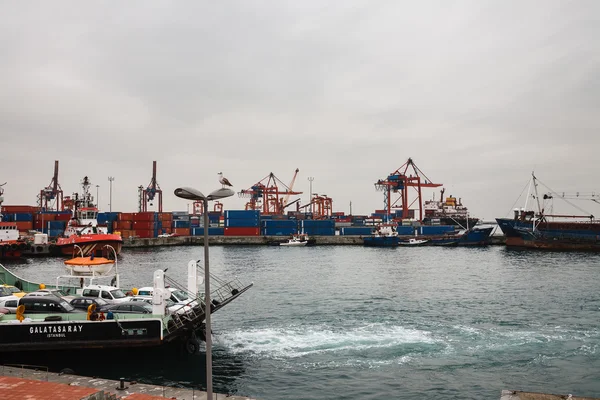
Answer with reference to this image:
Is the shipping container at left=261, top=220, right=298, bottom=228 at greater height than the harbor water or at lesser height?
greater

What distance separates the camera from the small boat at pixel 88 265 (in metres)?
29.2

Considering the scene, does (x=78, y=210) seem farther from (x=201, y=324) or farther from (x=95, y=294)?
(x=201, y=324)

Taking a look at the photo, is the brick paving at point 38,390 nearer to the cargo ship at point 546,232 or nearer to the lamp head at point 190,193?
the lamp head at point 190,193

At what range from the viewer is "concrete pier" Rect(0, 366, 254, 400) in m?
13.3

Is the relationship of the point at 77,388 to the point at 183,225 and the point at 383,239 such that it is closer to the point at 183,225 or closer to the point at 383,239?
the point at 383,239

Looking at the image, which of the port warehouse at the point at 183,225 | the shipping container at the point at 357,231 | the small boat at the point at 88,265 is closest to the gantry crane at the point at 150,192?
the port warehouse at the point at 183,225

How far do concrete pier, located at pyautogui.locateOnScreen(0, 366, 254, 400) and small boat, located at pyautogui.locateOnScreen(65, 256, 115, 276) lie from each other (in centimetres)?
1319

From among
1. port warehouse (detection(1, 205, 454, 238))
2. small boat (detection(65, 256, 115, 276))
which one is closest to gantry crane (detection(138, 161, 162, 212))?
port warehouse (detection(1, 205, 454, 238))

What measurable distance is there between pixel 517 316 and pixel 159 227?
124 m

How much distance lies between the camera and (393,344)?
2566cm

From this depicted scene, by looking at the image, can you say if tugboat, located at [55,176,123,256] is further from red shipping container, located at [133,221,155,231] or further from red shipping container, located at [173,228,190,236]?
red shipping container, located at [173,228,190,236]

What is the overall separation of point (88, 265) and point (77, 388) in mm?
16962

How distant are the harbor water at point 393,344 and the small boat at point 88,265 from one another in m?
8.32

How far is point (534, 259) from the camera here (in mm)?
79000
